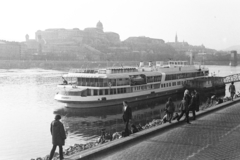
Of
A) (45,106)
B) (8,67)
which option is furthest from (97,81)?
(8,67)

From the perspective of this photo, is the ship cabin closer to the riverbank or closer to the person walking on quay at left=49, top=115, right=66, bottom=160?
the person walking on quay at left=49, top=115, right=66, bottom=160

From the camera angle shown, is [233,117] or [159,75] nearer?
[233,117]

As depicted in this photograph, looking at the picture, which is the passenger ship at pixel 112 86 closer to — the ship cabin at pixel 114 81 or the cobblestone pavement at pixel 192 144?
the ship cabin at pixel 114 81

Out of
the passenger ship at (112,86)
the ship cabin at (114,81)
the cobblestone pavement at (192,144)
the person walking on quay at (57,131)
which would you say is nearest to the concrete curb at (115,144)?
the cobblestone pavement at (192,144)

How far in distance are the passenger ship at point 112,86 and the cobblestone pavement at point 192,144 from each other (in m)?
18.0

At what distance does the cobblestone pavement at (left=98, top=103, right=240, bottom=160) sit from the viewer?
10.8 meters

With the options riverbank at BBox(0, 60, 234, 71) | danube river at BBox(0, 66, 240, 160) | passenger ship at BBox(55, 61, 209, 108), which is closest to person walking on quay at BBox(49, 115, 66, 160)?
danube river at BBox(0, 66, 240, 160)

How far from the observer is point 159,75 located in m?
41.4

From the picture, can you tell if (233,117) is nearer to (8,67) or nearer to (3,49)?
(8,67)

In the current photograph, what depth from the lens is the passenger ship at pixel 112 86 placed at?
32469mm

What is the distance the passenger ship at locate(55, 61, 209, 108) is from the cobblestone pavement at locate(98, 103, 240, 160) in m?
18.0

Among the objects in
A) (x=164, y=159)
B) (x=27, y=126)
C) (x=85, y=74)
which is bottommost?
(x=27, y=126)

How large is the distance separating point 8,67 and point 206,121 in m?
110

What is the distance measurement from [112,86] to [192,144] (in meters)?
22.3
